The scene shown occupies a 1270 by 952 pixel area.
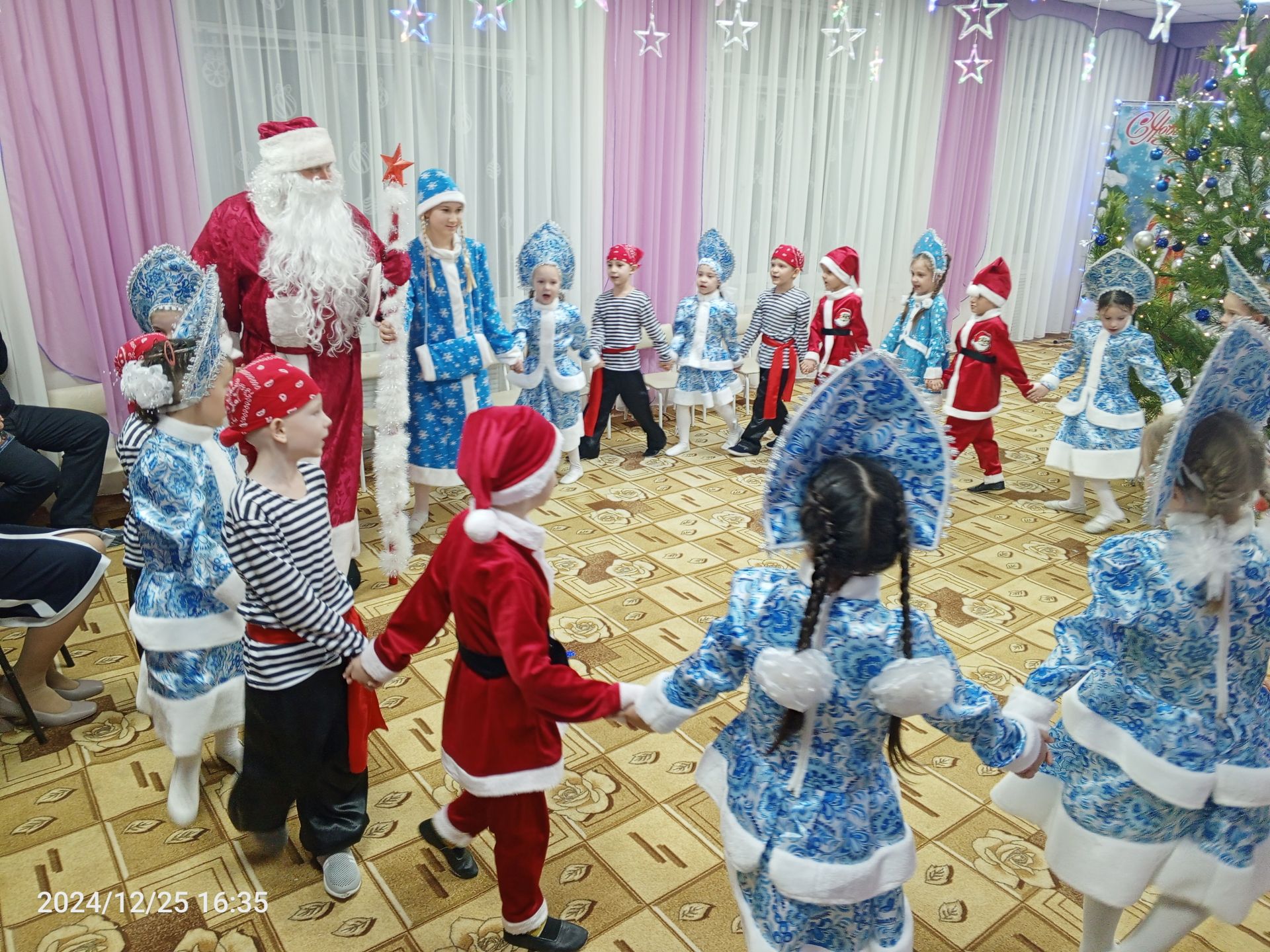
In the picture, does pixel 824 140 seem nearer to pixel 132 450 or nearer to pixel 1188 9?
pixel 1188 9

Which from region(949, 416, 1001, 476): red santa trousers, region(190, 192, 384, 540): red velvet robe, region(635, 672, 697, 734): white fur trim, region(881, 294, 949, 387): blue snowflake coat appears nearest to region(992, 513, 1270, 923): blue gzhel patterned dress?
region(635, 672, 697, 734): white fur trim

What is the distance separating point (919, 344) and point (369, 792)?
3.60 metres

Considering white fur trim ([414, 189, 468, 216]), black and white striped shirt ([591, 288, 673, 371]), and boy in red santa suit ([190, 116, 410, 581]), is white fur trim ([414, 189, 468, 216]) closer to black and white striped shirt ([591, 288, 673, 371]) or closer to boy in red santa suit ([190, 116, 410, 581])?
boy in red santa suit ([190, 116, 410, 581])

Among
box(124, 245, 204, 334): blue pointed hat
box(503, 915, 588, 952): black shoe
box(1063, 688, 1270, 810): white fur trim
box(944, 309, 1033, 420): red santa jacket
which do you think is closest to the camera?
box(1063, 688, 1270, 810): white fur trim

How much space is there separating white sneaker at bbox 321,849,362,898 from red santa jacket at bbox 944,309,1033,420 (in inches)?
146

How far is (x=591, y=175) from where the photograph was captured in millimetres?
5594

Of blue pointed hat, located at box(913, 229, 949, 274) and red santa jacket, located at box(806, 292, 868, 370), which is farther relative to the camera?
red santa jacket, located at box(806, 292, 868, 370)

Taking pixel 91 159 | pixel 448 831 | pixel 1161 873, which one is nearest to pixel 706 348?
pixel 91 159

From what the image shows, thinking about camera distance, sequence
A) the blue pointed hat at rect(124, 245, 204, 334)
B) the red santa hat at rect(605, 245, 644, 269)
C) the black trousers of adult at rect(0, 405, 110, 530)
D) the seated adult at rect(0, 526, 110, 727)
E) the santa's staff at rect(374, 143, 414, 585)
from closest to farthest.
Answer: the seated adult at rect(0, 526, 110, 727)
the blue pointed hat at rect(124, 245, 204, 334)
the santa's staff at rect(374, 143, 414, 585)
the black trousers of adult at rect(0, 405, 110, 530)
the red santa hat at rect(605, 245, 644, 269)

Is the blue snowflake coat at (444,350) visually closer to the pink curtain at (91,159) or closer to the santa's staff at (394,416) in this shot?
the santa's staff at (394,416)

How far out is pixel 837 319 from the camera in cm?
501

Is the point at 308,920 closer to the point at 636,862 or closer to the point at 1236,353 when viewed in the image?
the point at 636,862

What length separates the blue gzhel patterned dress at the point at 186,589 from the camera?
6.82 feet

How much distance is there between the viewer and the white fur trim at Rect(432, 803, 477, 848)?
1983mm
